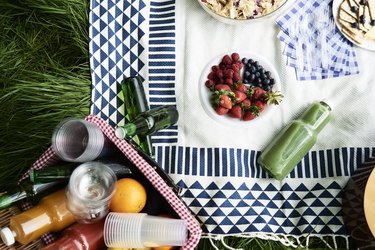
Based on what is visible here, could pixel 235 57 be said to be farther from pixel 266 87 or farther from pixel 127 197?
pixel 127 197

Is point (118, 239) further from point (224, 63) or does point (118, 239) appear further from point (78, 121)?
point (224, 63)

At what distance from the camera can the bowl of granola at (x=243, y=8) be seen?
3.42 ft

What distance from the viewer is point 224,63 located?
107 centimetres

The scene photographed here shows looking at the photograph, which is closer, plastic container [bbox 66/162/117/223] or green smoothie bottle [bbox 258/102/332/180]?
plastic container [bbox 66/162/117/223]

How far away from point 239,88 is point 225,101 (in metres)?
0.05

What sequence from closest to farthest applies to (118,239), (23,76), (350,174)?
(118,239) → (350,174) → (23,76)

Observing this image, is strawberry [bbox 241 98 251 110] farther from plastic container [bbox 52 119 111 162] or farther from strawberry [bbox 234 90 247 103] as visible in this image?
plastic container [bbox 52 119 111 162]

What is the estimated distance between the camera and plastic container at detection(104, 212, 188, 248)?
0.84 metres

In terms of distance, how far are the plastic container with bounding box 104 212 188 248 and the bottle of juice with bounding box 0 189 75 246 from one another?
0.09 metres

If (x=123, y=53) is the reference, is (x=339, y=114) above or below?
below

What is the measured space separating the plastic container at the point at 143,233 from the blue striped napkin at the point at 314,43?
47 centimetres

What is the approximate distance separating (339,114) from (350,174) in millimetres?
135

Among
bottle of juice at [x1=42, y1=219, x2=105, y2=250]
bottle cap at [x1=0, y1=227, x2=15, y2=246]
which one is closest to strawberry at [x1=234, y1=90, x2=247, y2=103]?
bottle of juice at [x1=42, y1=219, x2=105, y2=250]

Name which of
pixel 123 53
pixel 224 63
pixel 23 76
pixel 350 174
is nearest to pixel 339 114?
pixel 350 174
